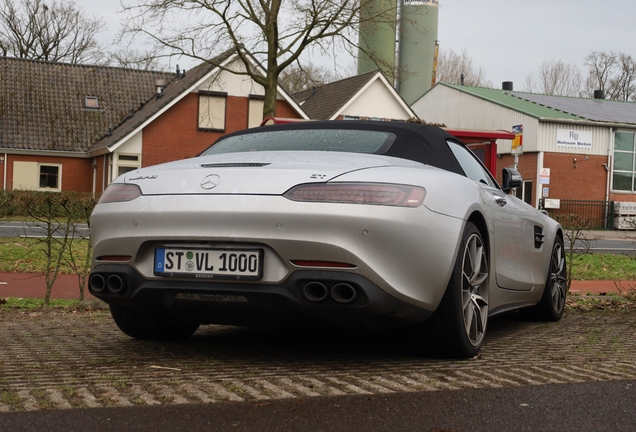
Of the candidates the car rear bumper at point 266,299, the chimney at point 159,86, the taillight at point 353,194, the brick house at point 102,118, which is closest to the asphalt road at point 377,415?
the car rear bumper at point 266,299

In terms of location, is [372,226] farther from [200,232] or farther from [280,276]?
[200,232]

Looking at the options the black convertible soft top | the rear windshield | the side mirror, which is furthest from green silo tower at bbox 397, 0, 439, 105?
the rear windshield

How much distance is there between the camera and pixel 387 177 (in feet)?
13.9

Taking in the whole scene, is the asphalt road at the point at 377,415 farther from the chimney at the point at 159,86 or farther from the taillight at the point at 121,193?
the chimney at the point at 159,86

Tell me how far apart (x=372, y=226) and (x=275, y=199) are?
1.56 ft

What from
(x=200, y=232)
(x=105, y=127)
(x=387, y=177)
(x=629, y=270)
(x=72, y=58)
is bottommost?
(x=629, y=270)

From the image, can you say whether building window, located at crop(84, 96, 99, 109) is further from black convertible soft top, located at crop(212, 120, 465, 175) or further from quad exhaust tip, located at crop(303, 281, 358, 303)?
quad exhaust tip, located at crop(303, 281, 358, 303)

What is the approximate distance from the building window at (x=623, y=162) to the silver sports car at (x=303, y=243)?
40132 millimetres

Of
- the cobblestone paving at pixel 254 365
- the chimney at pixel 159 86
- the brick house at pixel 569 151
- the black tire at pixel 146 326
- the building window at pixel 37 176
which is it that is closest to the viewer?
the cobblestone paving at pixel 254 365

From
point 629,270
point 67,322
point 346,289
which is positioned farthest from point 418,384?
point 629,270

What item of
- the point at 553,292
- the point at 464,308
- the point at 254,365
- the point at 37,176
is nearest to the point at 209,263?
the point at 254,365

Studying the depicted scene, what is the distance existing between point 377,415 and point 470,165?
2.67 meters

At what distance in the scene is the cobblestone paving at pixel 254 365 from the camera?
3.73 metres

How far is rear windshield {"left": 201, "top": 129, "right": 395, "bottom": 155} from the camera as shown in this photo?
16.5 feet
